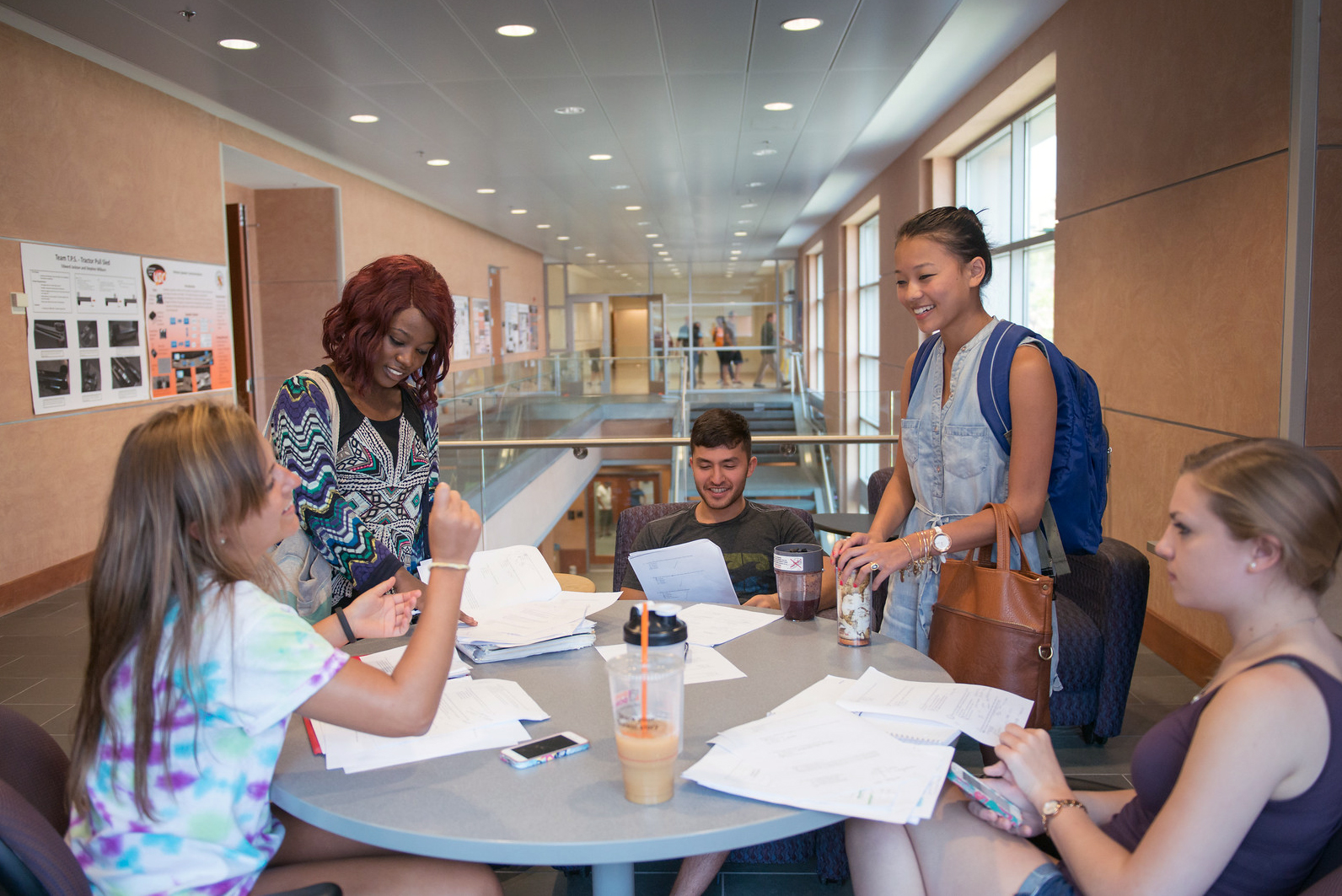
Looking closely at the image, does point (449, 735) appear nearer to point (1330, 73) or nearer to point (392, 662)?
point (392, 662)

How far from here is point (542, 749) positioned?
1285 mm

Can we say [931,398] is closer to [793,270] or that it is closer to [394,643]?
[394,643]

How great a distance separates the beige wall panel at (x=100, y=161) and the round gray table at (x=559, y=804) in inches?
191

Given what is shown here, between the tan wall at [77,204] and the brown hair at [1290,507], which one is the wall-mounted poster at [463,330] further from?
the brown hair at [1290,507]

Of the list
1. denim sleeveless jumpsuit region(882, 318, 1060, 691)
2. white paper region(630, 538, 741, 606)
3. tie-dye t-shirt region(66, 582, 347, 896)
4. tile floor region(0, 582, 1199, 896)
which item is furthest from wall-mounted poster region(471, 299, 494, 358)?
tie-dye t-shirt region(66, 582, 347, 896)

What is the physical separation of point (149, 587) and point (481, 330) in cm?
1270

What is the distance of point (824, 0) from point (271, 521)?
3.95m

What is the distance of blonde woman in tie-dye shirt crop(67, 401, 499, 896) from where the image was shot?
Answer: 1131mm

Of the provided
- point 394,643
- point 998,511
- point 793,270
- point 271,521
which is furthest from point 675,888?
point 793,270

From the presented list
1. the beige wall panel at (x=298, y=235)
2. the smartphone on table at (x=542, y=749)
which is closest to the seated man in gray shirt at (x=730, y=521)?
the smartphone on table at (x=542, y=749)

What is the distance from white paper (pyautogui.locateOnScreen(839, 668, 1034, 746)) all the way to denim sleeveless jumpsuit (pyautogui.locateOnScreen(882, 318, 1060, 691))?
0.37m

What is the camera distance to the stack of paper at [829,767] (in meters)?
1.12

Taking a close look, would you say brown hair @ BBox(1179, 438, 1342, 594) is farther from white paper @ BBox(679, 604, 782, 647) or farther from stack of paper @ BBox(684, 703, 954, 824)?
white paper @ BBox(679, 604, 782, 647)

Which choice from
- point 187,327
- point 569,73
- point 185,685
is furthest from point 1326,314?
point 187,327
